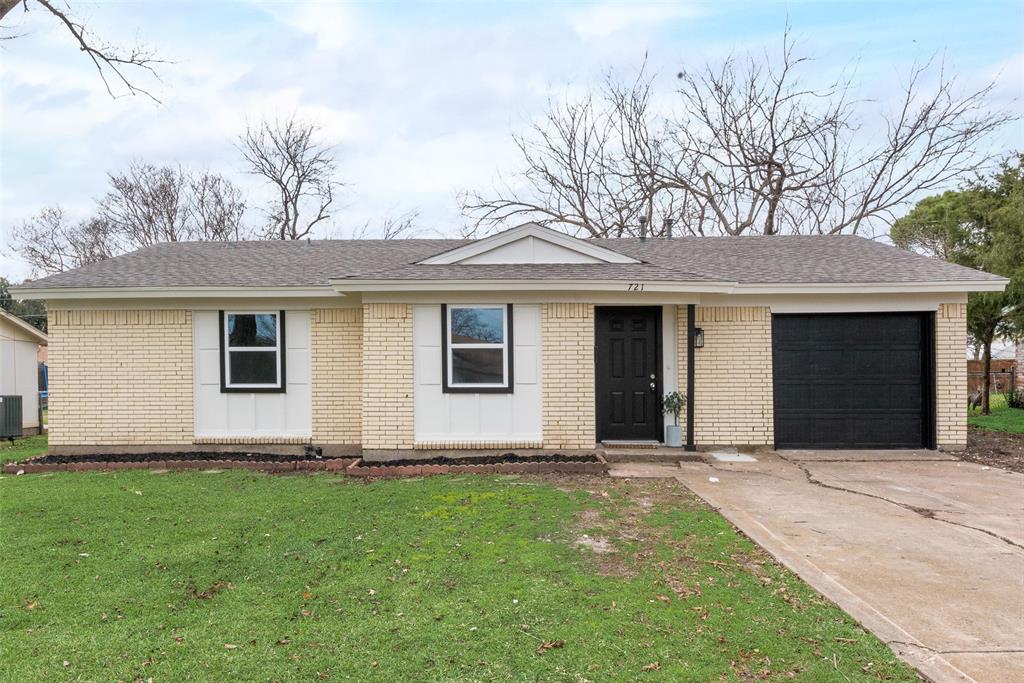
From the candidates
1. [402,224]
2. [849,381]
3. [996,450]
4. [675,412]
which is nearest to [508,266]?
[675,412]

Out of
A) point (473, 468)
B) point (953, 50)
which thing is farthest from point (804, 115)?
point (473, 468)

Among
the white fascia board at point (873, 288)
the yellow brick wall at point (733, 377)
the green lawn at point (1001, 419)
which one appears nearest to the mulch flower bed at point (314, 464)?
the yellow brick wall at point (733, 377)

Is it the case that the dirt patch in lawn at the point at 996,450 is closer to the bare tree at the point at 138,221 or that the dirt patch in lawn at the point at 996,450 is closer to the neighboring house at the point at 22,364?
the neighboring house at the point at 22,364

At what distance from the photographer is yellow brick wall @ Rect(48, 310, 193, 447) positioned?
373 inches

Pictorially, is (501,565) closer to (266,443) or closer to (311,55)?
(266,443)

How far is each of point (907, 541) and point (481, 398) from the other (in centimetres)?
547

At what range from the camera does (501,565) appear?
14.5 feet

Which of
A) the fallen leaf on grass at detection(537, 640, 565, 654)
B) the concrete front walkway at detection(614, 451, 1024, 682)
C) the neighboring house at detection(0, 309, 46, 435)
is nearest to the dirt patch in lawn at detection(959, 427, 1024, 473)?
the concrete front walkway at detection(614, 451, 1024, 682)

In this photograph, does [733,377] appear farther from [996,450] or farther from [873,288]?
[996,450]

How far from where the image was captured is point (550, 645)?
321cm

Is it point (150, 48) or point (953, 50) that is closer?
point (150, 48)

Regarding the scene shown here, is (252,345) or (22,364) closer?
(252,345)

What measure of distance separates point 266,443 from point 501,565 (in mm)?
6439

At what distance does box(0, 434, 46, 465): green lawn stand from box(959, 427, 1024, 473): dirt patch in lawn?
15.2 m
